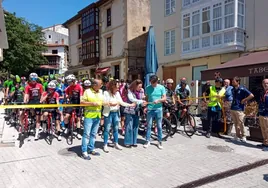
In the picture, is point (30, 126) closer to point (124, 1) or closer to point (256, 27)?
point (256, 27)

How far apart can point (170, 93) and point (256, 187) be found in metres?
4.38

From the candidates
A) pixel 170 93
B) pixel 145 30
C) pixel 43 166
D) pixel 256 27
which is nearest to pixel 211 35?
pixel 256 27

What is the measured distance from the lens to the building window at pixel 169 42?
61.4 ft

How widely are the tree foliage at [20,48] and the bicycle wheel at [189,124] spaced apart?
3446 cm

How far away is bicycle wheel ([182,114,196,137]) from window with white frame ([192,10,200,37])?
10.1 m

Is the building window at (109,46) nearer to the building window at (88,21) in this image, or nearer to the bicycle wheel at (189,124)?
the building window at (88,21)

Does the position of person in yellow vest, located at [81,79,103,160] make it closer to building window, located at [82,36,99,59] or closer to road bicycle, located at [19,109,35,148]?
road bicycle, located at [19,109,35,148]

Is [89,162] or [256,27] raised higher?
[256,27]

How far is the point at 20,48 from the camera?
3662cm

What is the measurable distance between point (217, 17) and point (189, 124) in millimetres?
9764

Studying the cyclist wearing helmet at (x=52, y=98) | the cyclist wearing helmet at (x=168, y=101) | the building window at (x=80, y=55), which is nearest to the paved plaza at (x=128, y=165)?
the cyclist wearing helmet at (x=52, y=98)

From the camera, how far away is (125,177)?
4.45 meters

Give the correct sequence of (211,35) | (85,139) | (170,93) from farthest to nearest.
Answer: (211,35)
(170,93)
(85,139)

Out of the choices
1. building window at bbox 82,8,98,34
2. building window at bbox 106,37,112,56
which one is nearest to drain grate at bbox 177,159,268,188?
building window at bbox 106,37,112,56
